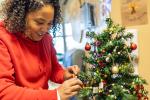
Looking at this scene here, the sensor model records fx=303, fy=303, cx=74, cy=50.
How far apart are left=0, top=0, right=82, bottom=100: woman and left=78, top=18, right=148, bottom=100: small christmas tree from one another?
0.19 feet

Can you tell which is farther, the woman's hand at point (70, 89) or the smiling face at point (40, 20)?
the smiling face at point (40, 20)

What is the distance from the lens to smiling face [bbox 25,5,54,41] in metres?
1.24

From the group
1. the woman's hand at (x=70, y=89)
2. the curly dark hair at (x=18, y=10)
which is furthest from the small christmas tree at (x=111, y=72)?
the curly dark hair at (x=18, y=10)

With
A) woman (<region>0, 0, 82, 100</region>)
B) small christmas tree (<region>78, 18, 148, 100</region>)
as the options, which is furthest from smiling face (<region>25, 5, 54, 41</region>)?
small christmas tree (<region>78, 18, 148, 100</region>)

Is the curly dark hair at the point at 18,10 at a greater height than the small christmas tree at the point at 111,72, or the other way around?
the curly dark hair at the point at 18,10

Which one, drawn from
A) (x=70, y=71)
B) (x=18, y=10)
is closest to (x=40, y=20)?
(x=18, y=10)

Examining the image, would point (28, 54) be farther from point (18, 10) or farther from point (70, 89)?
point (70, 89)

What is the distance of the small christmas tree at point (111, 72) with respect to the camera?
1.12 m

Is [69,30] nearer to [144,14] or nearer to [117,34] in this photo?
[144,14]

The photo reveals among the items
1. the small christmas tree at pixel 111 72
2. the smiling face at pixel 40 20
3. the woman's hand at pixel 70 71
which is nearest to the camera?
the small christmas tree at pixel 111 72

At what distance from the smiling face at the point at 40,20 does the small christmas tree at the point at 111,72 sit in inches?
8.5

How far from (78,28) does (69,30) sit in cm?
23

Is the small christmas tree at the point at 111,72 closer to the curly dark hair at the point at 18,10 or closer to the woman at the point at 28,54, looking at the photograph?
the woman at the point at 28,54

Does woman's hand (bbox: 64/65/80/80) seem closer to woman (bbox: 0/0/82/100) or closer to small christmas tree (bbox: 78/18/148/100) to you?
woman (bbox: 0/0/82/100)
